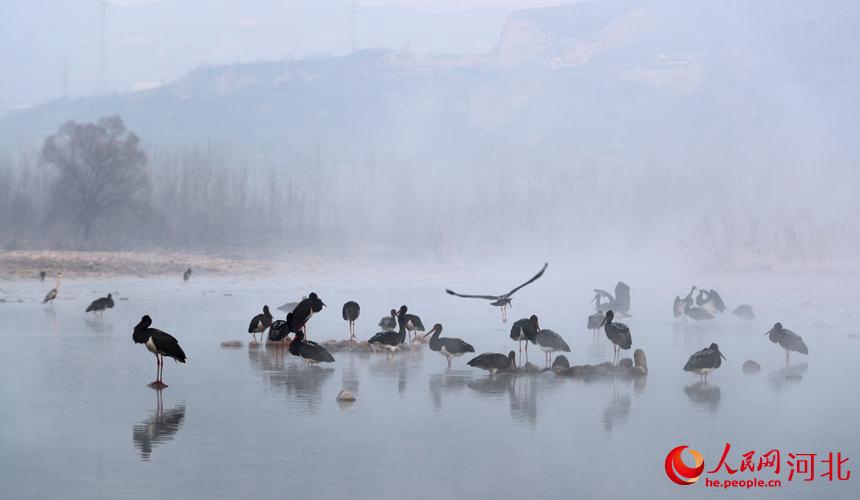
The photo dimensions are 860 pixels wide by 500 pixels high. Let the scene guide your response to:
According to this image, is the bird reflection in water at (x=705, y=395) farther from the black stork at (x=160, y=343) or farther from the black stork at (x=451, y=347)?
the black stork at (x=160, y=343)

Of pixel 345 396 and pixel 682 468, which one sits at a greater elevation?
pixel 345 396

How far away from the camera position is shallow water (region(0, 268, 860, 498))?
8.89m

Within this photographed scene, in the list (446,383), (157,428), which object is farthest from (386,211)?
(157,428)

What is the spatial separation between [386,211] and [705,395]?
6647 cm

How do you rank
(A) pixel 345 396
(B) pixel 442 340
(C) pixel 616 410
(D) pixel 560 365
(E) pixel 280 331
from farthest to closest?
(E) pixel 280 331
(B) pixel 442 340
(D) pixel 560 365
(A) pixel 345 396
(C) pixel 616 410

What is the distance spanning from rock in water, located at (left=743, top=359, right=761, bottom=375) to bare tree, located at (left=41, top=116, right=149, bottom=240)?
42083 mm

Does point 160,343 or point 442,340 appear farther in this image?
point 442,340

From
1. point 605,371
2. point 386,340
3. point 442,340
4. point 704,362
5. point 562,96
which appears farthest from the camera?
point 562,96

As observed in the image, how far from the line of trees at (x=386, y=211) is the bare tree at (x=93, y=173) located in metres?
0.06

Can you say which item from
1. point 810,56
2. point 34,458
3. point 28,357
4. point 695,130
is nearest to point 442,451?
point 34,458

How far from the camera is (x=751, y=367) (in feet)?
51.6

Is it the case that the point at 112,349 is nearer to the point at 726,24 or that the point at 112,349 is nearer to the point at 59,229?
the point at 59,229

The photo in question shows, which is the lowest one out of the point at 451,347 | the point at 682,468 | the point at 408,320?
the point at 682,468

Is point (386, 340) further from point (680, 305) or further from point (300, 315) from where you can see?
point (680, 305)
